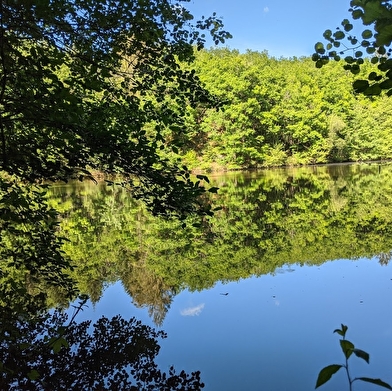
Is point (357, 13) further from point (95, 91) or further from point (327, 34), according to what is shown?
point (95, 91)

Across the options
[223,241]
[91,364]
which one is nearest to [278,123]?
[223,241]

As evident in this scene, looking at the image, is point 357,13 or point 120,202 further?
point 120,202

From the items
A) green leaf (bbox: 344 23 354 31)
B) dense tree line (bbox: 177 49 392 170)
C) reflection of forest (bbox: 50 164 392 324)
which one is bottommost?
green leaf (bbox: 344 23 354 31)

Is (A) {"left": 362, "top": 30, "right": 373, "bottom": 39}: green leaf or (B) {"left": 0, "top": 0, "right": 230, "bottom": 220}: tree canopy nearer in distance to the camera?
(A) {"left": 362, "top": 30, "right": 373, "bottom": 39}: green leaf

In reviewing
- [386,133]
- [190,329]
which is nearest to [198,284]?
[190,329]

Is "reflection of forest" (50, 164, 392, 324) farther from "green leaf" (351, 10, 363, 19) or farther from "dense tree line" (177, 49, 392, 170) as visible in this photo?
"dense tree line" (177, 49, 392, 170)

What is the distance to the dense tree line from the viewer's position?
1742 inches

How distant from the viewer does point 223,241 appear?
41.1 feet

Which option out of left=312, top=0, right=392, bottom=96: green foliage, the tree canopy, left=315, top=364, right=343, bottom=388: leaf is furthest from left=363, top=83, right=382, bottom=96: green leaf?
the tree canopy

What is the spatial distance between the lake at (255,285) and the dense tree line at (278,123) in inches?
1084

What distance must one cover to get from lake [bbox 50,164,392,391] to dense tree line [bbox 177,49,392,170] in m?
27.5

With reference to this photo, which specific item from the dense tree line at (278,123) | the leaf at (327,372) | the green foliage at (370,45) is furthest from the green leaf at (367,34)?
the dense tree line at (278,123)

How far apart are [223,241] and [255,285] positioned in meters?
3.94

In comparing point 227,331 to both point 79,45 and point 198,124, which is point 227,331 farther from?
point 198,124
